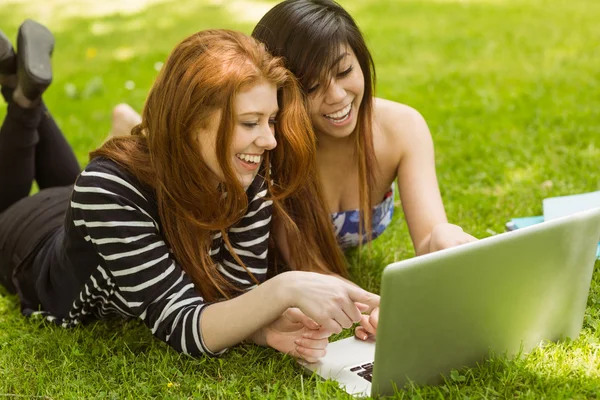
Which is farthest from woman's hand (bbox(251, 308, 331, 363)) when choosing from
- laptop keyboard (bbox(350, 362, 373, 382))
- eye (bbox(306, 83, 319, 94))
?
eye (bbox(306, 83, 319, 94))

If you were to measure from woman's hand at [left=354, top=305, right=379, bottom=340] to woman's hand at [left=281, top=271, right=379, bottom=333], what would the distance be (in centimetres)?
22

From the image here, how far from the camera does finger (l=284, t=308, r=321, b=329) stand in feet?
7.20

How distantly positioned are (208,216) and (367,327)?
0.54 meters

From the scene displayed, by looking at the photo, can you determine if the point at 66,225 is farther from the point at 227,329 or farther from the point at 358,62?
the point at 358,62

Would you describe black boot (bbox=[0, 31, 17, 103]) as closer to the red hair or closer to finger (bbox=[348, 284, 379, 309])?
the red hair

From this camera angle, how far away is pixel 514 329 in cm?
204

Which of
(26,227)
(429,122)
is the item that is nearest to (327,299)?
(26,227)

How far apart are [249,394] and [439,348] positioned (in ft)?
1.68

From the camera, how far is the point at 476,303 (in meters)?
1.88

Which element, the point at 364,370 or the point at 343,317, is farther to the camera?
the point at 364,370

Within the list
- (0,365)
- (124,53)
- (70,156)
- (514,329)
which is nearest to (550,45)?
(124,53)

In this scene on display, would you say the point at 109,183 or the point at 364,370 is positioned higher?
the point at 109,183

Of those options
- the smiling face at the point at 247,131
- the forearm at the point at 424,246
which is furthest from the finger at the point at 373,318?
the smiling face at the point at 247,131

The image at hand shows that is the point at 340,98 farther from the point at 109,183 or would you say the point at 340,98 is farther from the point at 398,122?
the point at 109,183
